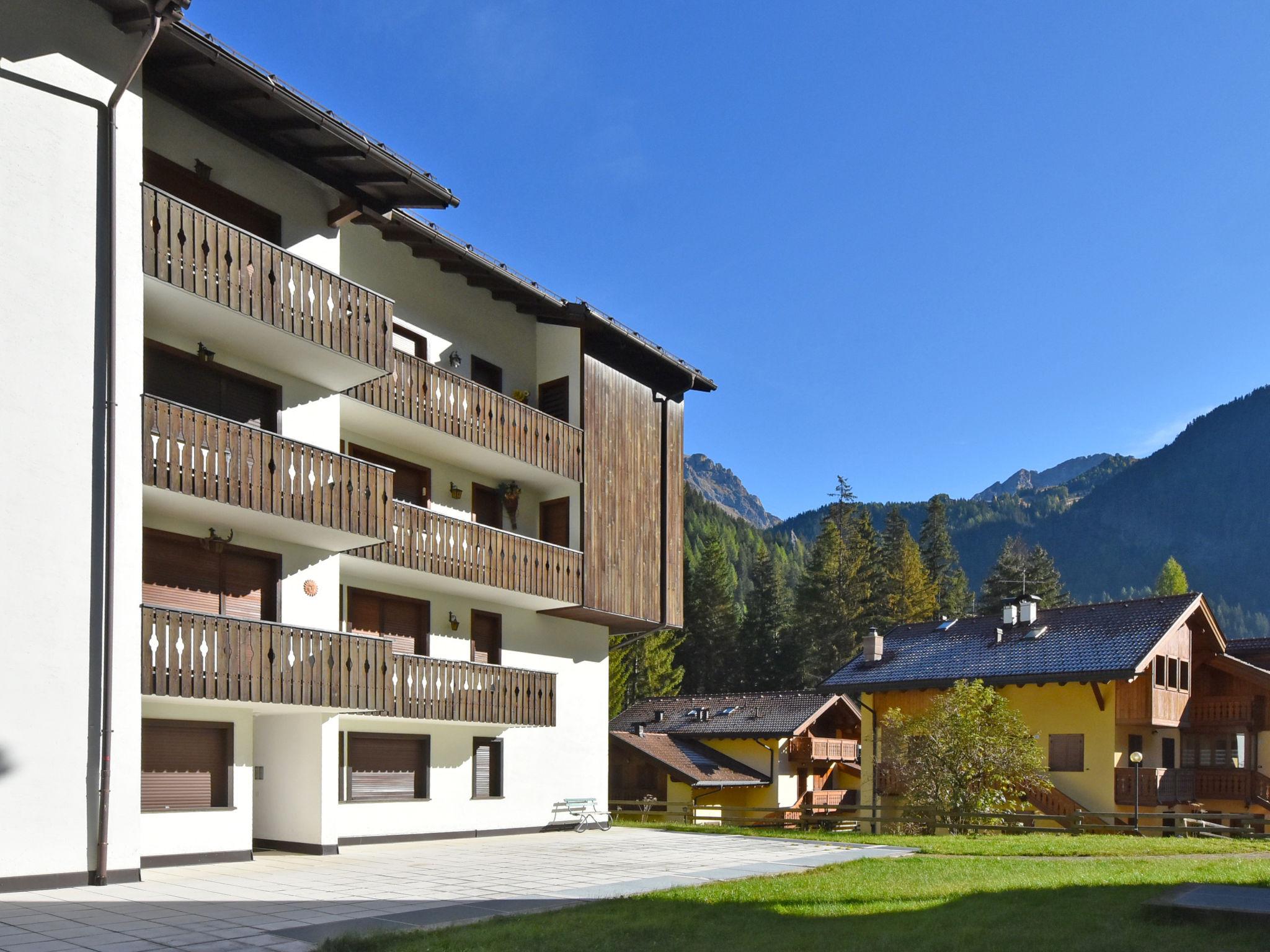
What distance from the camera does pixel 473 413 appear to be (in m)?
23.1

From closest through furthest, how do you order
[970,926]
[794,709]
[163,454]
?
[970,926] → [163,454] → [794,709]

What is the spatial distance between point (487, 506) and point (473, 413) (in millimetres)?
3122

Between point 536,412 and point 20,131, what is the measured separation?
11965 mm

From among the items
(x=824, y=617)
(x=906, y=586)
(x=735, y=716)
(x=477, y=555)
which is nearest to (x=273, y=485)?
(x=477, y=555)

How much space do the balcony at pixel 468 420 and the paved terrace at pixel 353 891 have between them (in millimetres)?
7373

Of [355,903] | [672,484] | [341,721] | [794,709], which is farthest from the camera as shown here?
[794,709]

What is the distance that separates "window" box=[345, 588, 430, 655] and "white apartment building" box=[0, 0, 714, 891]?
6cm

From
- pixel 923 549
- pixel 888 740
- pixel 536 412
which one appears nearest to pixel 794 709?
pixel 888 740

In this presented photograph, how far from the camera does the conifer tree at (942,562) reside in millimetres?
80938

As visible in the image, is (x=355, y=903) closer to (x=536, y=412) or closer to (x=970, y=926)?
(x=970, y=926)

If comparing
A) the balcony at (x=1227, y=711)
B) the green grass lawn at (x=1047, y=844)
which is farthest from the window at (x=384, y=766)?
the balcony at (x=1227, y=711)

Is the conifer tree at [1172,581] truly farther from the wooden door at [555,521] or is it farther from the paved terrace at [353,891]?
the paved terrace at [353,891]

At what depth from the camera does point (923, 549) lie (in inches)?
3462

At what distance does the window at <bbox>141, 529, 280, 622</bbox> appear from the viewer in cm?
1698
